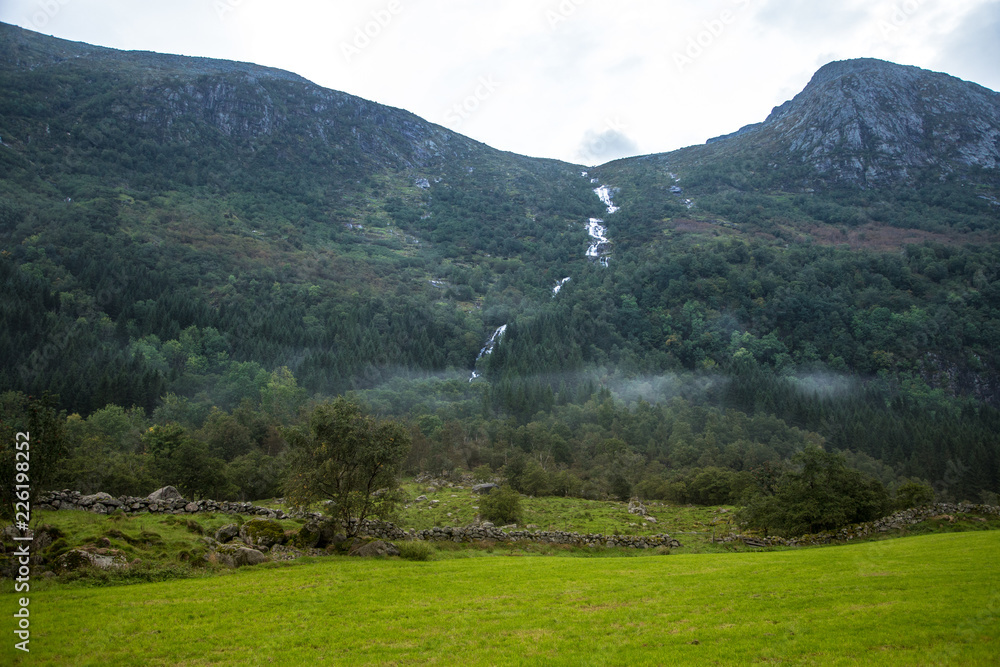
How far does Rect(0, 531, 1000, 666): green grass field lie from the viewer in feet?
42.5

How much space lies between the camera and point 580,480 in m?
69.6

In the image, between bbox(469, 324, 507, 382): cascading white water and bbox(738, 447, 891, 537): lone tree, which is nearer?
bbox(738, 447, 891, 537): lone tree

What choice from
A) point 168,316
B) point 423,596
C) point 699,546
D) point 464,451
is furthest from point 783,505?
point 168,316

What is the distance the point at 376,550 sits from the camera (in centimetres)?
2991

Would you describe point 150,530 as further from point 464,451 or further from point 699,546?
point 464,451

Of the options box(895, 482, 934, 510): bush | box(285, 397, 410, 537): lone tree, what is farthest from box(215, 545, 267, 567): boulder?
box(895, 482, 934, 510): bush

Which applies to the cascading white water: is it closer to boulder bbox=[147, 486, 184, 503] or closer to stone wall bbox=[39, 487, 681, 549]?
stone wall bbox=[39, 487, 681, 549]

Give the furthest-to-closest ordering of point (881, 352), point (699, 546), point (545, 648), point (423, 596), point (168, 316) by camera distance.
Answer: point (881, 352) < point (168, 316) < point (699, 546) < point (423, 596) < point (545, 648)

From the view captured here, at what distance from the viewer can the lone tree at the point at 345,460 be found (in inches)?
1268

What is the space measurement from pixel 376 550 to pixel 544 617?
16.0 meters

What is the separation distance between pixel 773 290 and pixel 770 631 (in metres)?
192

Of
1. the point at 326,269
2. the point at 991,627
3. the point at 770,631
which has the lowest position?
the point at 770,631

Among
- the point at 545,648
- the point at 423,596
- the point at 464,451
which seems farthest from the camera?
the point at 464,451

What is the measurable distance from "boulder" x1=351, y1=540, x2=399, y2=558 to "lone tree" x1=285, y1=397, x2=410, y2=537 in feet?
9.21
